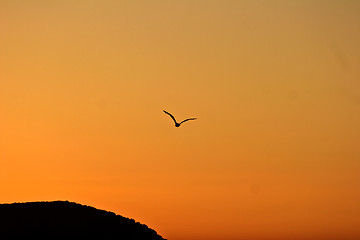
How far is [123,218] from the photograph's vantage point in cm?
10019

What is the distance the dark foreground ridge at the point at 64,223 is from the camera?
89688 millimetres

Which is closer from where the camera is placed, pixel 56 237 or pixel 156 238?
pixel 56 237

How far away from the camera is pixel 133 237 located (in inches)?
3804

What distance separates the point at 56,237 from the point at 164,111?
17628mm

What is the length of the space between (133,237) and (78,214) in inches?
268

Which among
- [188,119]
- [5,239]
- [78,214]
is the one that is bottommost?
[5,239]

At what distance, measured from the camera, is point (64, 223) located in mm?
92688

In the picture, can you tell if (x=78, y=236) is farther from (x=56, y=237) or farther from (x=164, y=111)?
(x=164, y=111)

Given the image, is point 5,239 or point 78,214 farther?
point 78,214

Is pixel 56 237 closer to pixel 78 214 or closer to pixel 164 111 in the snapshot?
pixel 78 214

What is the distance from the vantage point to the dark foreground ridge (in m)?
89.7

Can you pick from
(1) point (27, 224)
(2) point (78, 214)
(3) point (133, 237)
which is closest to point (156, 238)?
(3) point (133, 237)

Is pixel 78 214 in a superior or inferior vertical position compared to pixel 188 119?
inferior

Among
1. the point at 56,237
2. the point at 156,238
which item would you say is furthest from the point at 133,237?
the point at 56,237
